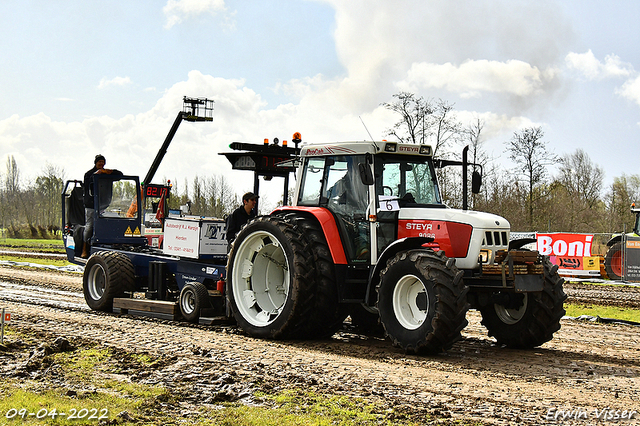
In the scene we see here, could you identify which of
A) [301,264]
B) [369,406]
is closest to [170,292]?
[301,264]

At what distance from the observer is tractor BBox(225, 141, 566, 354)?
7.91m

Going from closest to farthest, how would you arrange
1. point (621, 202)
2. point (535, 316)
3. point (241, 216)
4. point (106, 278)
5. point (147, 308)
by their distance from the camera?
point (535, 316) < point (241, 216) < point (147, 308) < point (106, 278) < point (621, 202)

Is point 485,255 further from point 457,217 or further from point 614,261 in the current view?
point 614,261

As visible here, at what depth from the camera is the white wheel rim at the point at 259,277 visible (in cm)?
984

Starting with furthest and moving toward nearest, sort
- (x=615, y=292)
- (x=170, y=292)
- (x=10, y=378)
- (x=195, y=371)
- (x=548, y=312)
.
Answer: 1. (x=615, y=292)
2. (x=170, y=292)
3. (x=548, y=312)
4. (x=195, y=371)
5. (x=10, y=378)

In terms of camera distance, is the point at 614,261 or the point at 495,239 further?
the point at 614,261

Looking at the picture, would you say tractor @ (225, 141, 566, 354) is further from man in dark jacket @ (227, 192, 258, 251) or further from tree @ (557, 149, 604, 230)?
tree @ (557, 149, 604, 230)

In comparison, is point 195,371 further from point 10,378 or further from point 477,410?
point 477,410

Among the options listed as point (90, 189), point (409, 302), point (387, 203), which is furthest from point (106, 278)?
point (409, 302)

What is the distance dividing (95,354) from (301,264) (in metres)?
2.86

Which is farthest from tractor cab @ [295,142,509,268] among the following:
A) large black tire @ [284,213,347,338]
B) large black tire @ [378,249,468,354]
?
large black tire @ [378,249,468,354]

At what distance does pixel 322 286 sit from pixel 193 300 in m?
2.83

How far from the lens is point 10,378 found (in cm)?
633

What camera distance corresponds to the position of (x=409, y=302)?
813 centimetres
